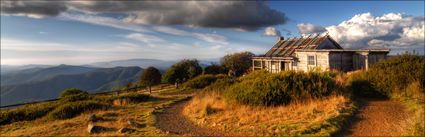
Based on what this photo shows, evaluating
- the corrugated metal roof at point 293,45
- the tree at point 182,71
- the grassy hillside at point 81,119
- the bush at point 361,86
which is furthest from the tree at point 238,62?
the bush at point 361,86

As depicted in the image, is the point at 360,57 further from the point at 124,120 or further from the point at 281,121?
the point at 124,120

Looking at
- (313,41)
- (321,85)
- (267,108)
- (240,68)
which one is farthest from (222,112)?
(240,68)

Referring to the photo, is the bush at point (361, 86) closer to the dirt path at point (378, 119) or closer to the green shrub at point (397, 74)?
the green shrub at point (397, 74)

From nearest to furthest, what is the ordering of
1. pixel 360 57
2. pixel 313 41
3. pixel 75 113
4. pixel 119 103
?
pixel 75 113 < pixel 119 103 < pixel 360 57 < pixel 313 41

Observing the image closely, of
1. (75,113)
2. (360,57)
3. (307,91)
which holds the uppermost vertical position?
(360,57)

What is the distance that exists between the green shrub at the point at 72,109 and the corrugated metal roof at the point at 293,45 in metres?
22.1

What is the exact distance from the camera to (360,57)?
91.2ft

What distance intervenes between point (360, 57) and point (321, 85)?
43.5 feet

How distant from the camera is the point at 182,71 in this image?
4484cm

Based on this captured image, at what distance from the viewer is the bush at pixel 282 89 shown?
631 inches

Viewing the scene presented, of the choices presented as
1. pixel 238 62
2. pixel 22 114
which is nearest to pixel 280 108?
pixel 22 114

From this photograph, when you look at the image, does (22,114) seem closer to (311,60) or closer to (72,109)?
(72,109)

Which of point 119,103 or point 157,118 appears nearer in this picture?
point 157,118

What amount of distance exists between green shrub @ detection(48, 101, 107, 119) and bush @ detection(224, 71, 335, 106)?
9285 mm
